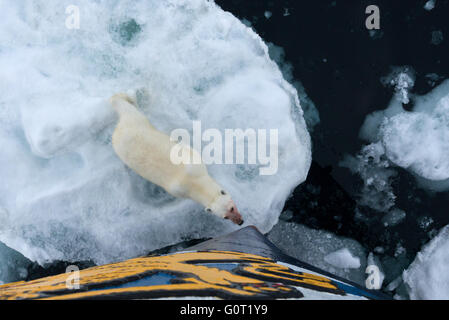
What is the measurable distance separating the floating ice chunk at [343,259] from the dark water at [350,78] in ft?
0.33

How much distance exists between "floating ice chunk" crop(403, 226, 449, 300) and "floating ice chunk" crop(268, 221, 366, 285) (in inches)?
11.0

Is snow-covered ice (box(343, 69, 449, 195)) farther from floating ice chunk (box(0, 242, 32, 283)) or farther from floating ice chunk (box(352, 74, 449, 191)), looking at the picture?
floating ice chunk (box(0, 242, 32, 283))

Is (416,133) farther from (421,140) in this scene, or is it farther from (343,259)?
(343,259)

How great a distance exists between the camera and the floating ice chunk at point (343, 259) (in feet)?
6.95

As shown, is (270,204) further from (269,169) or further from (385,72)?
(385,72)

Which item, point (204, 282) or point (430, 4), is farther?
point (430, 4)

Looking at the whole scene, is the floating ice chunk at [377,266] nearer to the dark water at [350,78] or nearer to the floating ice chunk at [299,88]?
the dark water at [350,78]

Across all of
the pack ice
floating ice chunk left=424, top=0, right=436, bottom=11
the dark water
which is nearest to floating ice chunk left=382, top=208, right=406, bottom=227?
the dark water

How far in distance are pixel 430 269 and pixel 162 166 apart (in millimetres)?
1673

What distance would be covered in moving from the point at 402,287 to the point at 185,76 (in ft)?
5.81

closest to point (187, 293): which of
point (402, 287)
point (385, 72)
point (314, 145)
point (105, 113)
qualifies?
point (105, 113)

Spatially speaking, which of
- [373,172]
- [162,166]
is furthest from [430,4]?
[162,166]

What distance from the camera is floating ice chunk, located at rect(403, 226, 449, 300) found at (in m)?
2.07

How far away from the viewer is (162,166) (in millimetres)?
1579
